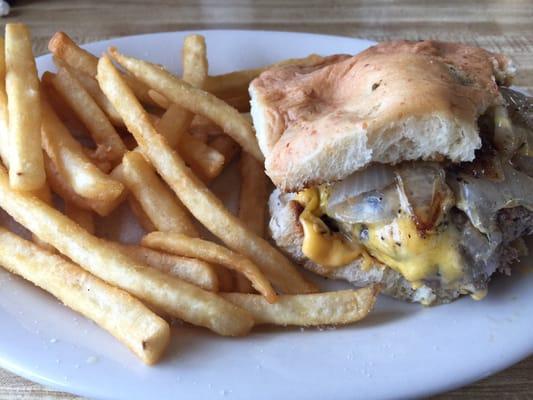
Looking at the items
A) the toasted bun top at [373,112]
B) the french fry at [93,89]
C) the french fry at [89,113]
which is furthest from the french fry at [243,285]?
the french fry at [93,89]

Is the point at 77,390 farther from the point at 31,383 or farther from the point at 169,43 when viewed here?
the point at 169,43

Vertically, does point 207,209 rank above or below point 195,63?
below

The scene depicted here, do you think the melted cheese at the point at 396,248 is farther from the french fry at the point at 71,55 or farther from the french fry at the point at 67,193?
the french fry at the point at 71,55

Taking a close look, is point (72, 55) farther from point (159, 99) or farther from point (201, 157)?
point (201, 157)

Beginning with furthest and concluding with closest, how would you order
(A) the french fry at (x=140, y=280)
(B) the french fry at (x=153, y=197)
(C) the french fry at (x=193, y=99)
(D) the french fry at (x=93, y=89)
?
(D) the french fry at (x=93, y=89), (C) the french fry at (x=193, y=99), (B) the french fry at (x=153, y=197), (A) the french fry at (x=140, y=280)

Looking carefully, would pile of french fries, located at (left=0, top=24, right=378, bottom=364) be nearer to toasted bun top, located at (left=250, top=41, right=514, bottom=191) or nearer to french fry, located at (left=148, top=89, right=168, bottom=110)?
french fry, located at (left=148, top=89, right=168, bottom=110)

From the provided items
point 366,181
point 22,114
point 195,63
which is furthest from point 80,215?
point 366,181

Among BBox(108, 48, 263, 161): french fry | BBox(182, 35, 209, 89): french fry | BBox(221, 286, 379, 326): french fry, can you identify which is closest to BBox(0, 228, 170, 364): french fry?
BBox(221, 286, 379, 326): french fry
